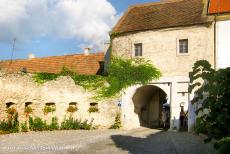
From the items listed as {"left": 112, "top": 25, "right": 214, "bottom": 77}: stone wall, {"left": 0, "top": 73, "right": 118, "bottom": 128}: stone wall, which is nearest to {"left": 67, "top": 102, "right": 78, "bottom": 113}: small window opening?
{"left": 0, "top": 73, "right": 118, "bottom": 128}: stone wall

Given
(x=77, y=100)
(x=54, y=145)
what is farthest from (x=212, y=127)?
(x=77, y=100)

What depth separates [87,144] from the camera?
16.5 metres

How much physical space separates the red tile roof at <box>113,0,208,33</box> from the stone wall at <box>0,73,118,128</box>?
209 inches

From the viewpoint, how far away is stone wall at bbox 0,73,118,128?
21.6 m

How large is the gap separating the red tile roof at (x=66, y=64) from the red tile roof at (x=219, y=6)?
34.5 ft

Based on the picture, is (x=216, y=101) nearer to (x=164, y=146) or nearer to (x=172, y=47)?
(x=164, y=146)

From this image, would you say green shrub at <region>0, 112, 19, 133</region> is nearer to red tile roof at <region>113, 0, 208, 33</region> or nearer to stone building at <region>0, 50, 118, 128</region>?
stone building at <region>0, 50, 118, 128</region>

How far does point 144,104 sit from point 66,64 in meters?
8.12

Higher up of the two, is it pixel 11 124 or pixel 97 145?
pixel 11 124

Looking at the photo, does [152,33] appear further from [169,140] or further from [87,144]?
[87,144]

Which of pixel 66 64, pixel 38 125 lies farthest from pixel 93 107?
pixel 66 64

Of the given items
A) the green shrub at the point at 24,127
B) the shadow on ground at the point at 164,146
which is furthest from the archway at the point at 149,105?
the green shrub at the point at 24,127

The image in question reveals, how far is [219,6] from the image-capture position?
23.3 m

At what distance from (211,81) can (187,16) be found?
1855 cm
